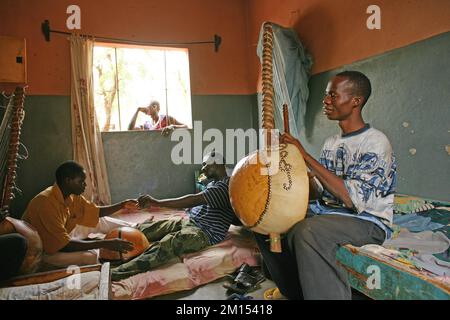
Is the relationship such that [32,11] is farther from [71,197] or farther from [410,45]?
[410,45]

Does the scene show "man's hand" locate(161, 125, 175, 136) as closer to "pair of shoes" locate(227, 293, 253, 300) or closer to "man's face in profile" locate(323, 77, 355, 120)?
"pair of shoes" locate(227, 293, 253, 300)

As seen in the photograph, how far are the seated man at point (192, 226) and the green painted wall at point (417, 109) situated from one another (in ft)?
4.30

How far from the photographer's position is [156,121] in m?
4.61

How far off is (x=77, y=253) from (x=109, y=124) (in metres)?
4.10

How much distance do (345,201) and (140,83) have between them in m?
5.18

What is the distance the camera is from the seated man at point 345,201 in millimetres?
1319

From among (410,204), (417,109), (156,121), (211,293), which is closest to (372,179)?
(410,204)

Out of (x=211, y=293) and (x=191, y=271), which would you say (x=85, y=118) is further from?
(x=211, y=293)

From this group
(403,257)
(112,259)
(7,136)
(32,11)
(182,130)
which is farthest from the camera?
(182,130)

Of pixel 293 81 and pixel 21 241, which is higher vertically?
pixel 293 81

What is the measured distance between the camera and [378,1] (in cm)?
235

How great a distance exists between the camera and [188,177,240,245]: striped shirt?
2340mm

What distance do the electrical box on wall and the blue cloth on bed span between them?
358cm

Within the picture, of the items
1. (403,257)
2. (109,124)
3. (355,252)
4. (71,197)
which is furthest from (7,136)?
(109,124)
